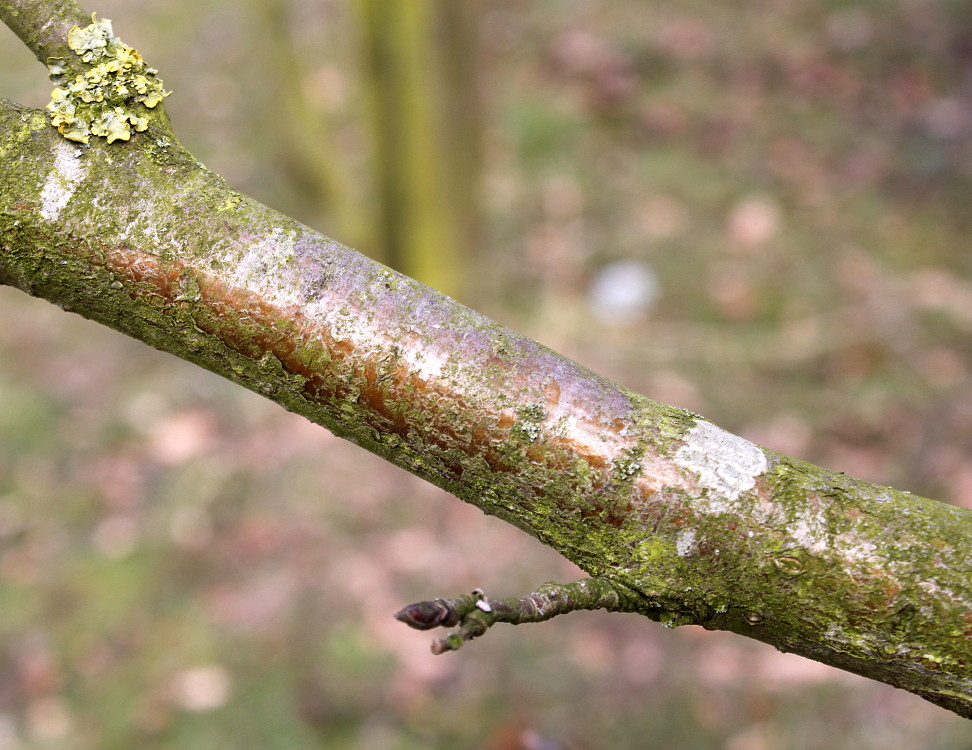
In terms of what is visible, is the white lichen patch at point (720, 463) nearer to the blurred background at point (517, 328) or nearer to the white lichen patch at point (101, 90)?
the white lichen patch at point (101, 90)

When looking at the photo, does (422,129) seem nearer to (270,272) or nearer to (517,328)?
(517,328)

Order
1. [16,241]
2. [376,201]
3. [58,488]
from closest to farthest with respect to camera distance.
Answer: [16,241] → [58,488] → [376,201]

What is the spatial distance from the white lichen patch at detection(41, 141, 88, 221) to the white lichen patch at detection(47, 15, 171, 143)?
0.07ft

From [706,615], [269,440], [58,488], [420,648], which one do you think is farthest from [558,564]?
[706,615]

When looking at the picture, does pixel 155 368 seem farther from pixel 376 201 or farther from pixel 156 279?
pixel 156 279

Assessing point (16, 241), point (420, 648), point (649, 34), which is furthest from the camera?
point (649, 34)

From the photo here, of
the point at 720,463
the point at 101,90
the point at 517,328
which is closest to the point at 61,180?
the point at 101,90

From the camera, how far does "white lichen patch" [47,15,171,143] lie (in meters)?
0.85

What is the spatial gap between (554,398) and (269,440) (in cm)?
396

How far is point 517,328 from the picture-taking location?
17.1ft

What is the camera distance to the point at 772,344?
488 centimetres

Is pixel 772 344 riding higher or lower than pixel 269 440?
higher

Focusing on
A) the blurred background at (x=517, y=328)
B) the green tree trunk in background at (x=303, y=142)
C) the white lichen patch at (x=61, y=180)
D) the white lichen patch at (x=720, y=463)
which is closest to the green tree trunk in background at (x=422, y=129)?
the blurred background at (x=517, y=328)

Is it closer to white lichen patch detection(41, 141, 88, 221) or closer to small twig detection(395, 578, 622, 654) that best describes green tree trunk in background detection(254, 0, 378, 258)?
white lichen patch detection(41, 141, 88, 221)
